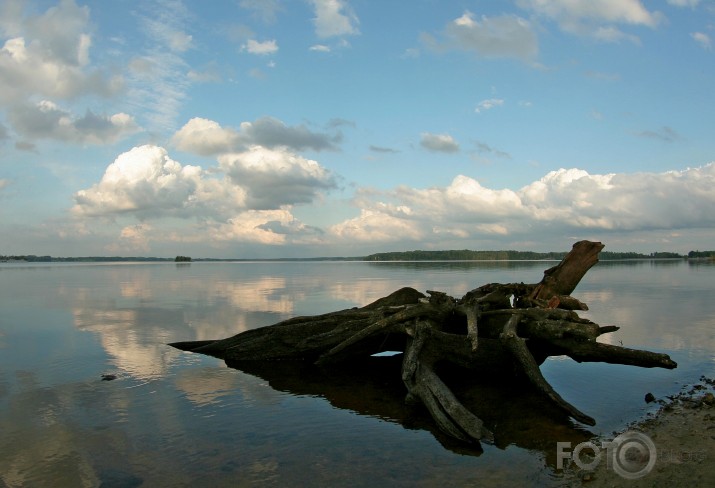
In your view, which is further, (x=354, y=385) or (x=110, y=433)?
(x=354, y=385)

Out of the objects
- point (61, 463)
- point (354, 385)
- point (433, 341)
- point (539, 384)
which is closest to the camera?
point (61, 463)

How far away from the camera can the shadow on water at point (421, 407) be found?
8195 mm

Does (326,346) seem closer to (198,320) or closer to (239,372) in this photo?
(239,372)

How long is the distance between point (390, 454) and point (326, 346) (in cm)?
619

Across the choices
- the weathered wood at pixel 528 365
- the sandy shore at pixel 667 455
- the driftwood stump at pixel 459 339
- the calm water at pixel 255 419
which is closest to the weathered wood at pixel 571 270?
the driftwood stump at pixel 459 339

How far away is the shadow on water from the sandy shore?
620 millimetres

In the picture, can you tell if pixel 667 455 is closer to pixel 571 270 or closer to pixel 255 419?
pixel 571 270

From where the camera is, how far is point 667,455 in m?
7.21

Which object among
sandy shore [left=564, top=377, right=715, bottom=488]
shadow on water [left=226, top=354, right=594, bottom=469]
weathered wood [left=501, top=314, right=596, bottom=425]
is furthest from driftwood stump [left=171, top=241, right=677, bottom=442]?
sandy shore [left=564, top=377, right=715, bottom=488]

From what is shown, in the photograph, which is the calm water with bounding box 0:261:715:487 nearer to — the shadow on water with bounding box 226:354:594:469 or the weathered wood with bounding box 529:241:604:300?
the shadow on water with bounding box 226:354:594:469

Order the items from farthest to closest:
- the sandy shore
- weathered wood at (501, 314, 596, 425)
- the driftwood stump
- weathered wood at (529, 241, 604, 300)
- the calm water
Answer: weathered wood at (529, 241, 604, 300) < the driftwood stump < weathered wood at (501, 314, 596, 425) < the calm water < the sandy shore

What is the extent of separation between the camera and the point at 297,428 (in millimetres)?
8680

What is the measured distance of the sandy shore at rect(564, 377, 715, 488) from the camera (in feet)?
21.1

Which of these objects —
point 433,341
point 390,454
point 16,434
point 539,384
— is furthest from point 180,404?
point 539,384
